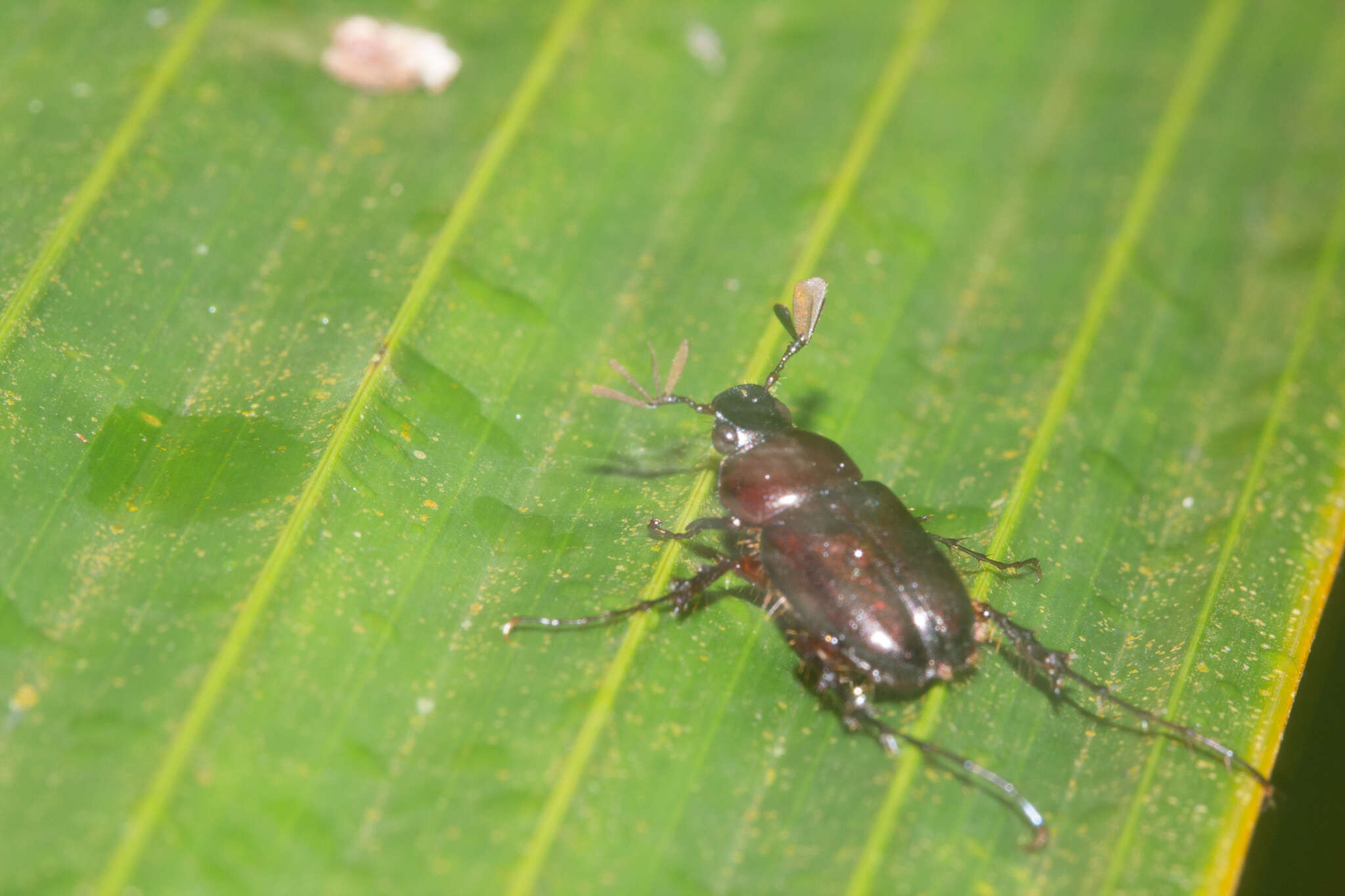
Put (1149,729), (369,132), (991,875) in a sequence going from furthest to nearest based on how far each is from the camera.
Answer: (369,132) → (1149,729) → (991,875)

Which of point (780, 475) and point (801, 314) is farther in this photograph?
point (801, 314)

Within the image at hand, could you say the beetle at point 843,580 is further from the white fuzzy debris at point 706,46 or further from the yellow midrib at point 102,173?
the yellow midrib at point 102,173

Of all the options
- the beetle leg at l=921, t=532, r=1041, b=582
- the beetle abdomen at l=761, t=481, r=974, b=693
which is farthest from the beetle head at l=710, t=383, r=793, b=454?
the beetle leg at l=921, t=532, r=1041, b=582

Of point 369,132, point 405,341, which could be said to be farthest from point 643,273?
point 369,132

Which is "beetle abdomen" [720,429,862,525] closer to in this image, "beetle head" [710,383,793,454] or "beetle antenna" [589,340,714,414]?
"beetle head" [710,383,793,454]

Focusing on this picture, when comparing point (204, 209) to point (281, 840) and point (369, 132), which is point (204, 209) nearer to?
point (369, 132)

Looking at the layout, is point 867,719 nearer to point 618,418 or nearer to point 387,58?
point 618,418

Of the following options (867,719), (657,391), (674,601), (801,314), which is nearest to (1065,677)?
(867,719)
